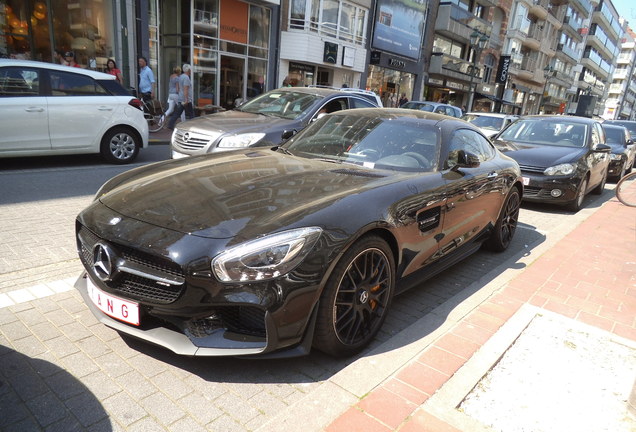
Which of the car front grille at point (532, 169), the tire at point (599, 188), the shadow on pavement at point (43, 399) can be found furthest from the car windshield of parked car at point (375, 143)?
the tire at point (599, 188)

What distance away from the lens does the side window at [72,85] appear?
695 cm

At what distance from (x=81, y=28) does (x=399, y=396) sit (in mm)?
15774

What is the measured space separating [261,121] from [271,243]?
5.20m

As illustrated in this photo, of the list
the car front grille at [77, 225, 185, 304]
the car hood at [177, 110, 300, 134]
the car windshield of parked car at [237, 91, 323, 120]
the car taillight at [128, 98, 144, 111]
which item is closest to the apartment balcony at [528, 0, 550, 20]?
the car windshield of parked car at [237, 91, 323, 120]

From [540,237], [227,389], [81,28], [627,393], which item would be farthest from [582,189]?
[81,28]

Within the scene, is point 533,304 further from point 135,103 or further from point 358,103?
point 135,103

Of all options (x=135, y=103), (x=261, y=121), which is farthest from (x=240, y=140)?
(x=135, y=103)

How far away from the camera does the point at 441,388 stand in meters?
2.40

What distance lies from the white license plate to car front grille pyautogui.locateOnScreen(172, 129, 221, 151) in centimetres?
430

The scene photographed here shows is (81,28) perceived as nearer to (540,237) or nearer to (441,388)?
(540,237)

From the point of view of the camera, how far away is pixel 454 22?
30.2 metres

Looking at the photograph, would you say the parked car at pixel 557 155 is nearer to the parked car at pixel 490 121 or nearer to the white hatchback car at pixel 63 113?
the parked car at pixel 490 121

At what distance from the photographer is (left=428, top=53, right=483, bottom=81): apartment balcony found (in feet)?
98.0

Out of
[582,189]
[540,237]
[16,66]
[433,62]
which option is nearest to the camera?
[540,237]
